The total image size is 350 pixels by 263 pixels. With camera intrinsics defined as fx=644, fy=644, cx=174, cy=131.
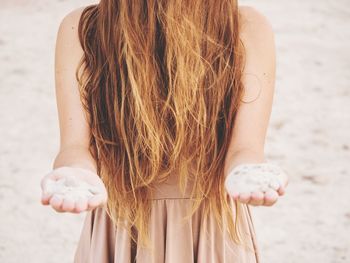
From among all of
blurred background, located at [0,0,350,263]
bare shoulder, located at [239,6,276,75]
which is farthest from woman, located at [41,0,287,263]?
blurred background, located at [0,0,350,263]

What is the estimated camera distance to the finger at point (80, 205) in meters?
0.96

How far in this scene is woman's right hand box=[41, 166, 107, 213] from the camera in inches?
37.7

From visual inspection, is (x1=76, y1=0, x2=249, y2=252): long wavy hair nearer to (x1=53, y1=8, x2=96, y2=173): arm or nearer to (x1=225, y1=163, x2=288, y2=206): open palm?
(x1=53, y1=8, x2=96, y2=173): arm

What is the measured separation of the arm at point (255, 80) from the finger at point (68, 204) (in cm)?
31

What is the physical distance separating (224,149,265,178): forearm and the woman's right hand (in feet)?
Result: 0.73

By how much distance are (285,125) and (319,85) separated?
59 cm

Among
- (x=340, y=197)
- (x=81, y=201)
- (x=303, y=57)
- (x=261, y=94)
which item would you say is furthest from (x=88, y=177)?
(x=303, y=57)

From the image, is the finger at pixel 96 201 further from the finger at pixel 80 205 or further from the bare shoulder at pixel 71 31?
the bare shoulder at pixel 71 31

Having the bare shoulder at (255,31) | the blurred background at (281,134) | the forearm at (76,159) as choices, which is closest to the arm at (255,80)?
the bare shoulder at (255,31)

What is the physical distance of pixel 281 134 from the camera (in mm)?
3604

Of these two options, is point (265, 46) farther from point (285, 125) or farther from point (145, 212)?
point (285, 125)

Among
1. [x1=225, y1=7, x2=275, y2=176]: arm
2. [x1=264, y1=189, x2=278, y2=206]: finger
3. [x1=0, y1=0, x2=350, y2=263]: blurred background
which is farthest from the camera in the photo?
[x1=0, y1=0, x2=350, y2=263]: blurred background

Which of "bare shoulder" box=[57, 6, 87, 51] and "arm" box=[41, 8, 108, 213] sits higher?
"bare shoulder" box=[57, 6, 87, 51]

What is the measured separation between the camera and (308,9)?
5.47 m
